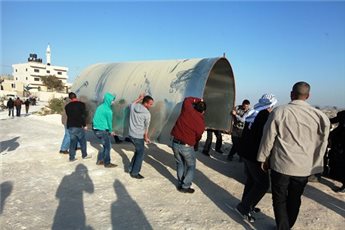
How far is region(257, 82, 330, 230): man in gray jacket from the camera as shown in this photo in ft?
12.8

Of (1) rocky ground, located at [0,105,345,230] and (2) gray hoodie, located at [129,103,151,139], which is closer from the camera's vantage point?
(1) rocky ground, located at [0,105,345,230]

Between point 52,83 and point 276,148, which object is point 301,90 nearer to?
point 276,148

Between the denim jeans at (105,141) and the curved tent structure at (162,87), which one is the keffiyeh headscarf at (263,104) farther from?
the denim jeans at (105,141)

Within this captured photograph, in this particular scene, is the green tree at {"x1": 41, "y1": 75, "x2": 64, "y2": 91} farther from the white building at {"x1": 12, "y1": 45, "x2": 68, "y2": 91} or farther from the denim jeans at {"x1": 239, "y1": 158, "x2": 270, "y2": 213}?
the denim jeans at {"x1": 239, "y1": 158, "x2": 270, "y2": 213}

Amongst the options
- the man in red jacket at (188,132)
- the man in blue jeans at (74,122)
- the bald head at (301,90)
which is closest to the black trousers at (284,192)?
the bald head at (301,90)

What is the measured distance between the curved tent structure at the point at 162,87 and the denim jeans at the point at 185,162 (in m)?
1.10

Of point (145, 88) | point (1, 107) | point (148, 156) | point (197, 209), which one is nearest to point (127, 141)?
point (148, 156)

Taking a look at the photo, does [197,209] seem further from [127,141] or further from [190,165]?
[127,141]

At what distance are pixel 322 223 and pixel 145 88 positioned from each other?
16.0ft

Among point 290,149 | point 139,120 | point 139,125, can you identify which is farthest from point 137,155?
point 290,149

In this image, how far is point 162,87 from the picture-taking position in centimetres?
754

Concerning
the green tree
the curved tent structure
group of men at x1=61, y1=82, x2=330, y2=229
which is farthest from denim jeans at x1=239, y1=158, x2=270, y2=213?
the green tree

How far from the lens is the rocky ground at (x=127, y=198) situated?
4.56m

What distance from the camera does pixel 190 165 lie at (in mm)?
5926
